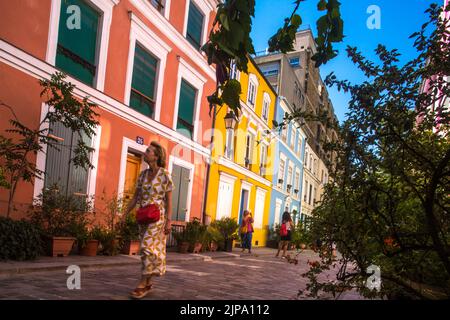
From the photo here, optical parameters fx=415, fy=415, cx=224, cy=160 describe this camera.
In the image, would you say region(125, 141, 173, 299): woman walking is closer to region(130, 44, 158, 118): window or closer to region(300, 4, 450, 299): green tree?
region(300, 4, 450, 299): green tree

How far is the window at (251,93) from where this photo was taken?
68.4 ft

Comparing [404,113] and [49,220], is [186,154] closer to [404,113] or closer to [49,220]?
[49,220]

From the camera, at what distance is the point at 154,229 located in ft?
16.9

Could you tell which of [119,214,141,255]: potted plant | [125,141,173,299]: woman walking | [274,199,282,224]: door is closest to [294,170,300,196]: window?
[274,199,282,224]: door

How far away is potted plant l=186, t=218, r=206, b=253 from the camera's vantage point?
500 inches

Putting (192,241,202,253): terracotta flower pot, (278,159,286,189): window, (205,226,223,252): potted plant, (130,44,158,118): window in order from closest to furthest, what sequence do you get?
1. (130,44,158,118): window
2. (192,241,202,253): terracotta flower pot
3. (205,226,223,252): potted plant
4. (278,159,286,189): window

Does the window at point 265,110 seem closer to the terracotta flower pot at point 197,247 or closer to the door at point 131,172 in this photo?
the terracotta flower pot at point 197,247

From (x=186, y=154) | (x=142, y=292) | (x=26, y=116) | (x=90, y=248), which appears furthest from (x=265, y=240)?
(x=142, y=292)

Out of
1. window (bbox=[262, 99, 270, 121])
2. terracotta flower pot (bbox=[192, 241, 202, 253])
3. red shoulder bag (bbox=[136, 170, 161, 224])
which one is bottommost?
terracotta flower pot (bbox=[192, 241, 202, 253])

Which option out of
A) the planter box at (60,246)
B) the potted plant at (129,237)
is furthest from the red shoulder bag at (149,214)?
the potted plant at (129,237)

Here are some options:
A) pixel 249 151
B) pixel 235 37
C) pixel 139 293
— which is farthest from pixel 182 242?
pixel 235 37

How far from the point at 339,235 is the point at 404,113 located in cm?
108

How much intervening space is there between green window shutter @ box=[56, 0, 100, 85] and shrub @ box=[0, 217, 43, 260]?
12.7 ft
